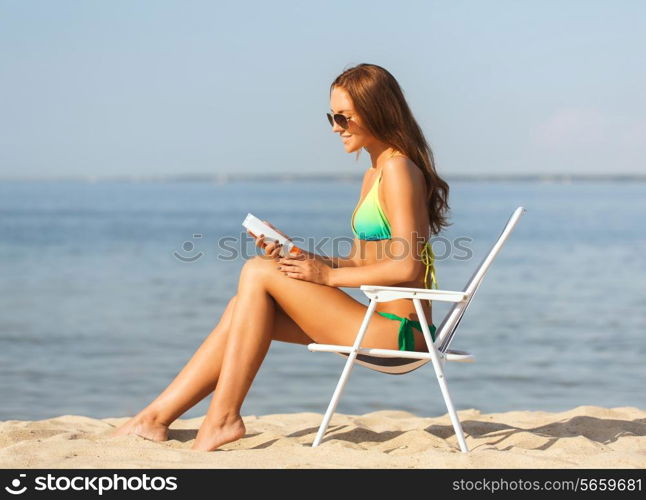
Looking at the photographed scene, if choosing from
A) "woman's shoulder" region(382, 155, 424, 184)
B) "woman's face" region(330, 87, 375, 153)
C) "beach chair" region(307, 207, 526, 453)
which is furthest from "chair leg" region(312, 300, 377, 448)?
"woman's face" region(330, 87, 375, 153)

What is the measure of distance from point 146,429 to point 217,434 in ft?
1.41

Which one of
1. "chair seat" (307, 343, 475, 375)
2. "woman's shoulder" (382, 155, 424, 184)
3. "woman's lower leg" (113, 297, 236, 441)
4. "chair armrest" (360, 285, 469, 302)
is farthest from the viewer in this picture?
"woman's lower leg" (113, 297, 236, 441)

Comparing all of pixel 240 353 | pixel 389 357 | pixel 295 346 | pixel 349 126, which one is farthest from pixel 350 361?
pixel 295 346

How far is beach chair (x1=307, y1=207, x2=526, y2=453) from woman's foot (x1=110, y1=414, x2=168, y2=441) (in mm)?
792

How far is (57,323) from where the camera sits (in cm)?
1088

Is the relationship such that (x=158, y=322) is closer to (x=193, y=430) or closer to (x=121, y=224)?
(x=193, y=430)

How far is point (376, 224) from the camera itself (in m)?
4.10

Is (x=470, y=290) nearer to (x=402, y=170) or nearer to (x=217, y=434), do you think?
(x=402, y=170)

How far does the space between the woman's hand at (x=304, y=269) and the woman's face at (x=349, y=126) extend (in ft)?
1.78

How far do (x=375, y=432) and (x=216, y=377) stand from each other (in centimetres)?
85

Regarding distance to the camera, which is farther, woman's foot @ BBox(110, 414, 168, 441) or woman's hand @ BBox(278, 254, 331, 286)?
woman's foot @ BBox(110, 414, 168, 441)

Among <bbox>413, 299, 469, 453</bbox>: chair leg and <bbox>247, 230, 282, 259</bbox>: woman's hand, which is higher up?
<bbox>247, 230, 282, 259</bbox>: woman's hand

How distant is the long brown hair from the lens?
411cm

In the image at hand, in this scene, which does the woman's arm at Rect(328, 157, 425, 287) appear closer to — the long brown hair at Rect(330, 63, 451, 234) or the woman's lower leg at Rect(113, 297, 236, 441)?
the long brown hair at Rect(330, 63, 451, 234)
